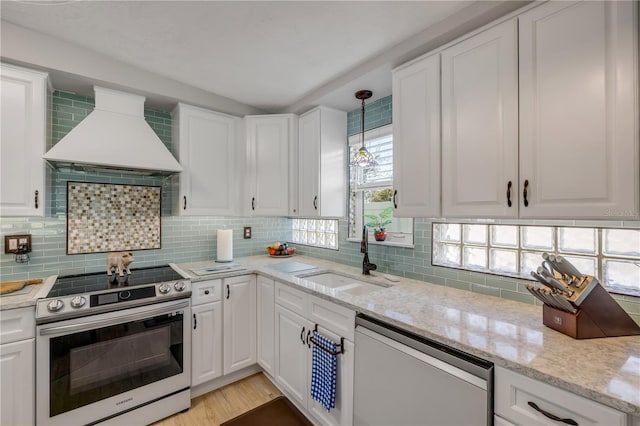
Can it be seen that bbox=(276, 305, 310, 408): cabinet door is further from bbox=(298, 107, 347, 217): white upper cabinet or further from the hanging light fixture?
the hanging light fixture

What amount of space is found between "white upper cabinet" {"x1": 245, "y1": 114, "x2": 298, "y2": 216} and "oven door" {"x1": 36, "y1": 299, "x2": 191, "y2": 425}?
1.17 m

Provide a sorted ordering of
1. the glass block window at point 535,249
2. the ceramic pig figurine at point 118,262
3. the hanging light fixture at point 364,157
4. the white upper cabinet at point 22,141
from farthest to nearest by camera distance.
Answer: the hanging light fixture at point 364,157 < the ceramic pig figurine at point 118,262 < the white upper cabinet at point 22,141 < the glass block window at point 535,249

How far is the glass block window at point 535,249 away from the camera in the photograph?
1.33 meters

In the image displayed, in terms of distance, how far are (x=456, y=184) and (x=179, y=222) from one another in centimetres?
246

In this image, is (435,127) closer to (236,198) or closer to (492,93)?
(492,93)

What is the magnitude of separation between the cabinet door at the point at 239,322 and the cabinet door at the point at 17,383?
114 centimetres

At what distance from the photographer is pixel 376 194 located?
101 inches

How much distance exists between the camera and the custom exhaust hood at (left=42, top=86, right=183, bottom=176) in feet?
6.33

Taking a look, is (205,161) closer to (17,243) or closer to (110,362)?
(17,243)

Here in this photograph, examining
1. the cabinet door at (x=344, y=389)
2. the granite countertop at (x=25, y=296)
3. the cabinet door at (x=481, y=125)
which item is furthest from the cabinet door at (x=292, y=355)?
the granite countertop at (x=25, y=296)

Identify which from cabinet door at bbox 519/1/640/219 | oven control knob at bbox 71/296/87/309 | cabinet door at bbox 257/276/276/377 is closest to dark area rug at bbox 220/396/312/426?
cabinet door at bbox 257/276/276/377

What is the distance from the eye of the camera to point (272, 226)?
340cm

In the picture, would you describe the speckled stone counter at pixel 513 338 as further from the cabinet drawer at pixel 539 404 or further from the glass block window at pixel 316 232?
the glass block window at pixel 316 232

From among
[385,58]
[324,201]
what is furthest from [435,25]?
[324,201]
